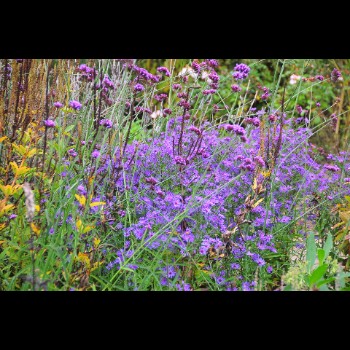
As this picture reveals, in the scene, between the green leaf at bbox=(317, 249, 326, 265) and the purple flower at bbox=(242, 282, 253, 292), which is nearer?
the purple flower at bbox=(242, 282, 253, 292)

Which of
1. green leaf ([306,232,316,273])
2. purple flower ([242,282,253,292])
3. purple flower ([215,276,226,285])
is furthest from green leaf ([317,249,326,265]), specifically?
purple flower ([215,276,226,285])

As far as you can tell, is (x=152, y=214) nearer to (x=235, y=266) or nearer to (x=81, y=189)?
(x=81, y=189)

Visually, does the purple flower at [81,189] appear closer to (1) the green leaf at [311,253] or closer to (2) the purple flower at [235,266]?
(2) the purple flower at [235,266]

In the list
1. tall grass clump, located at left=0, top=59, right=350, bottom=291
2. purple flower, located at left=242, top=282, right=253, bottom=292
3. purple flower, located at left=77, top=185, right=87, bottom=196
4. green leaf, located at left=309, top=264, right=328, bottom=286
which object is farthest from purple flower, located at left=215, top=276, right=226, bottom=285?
purple flower, located at left=77, top=185, right=87, bottom=196

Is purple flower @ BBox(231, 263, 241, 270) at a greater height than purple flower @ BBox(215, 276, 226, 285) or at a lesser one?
greater

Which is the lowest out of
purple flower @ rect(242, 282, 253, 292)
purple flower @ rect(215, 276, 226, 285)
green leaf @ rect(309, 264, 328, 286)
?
purple flower @ rect(242, 282, 253, 292)

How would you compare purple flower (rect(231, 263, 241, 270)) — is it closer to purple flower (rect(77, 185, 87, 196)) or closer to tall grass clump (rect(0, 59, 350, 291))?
Answer: tall grass clump (rect(0, 59, 350, 291))

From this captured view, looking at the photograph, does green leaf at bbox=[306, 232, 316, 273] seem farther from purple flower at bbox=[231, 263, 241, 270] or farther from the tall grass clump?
purple flower at bbox=[231, 263, 241, 270]

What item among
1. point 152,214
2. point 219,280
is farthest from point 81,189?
point 219,280
